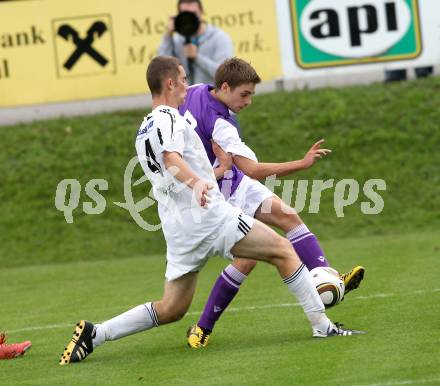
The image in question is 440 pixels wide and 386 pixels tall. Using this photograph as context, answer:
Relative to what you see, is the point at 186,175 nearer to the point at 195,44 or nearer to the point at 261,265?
the point at 261,265

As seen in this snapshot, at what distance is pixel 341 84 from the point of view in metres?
18.0

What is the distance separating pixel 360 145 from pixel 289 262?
8758mm

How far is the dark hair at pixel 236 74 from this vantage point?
28.5ft

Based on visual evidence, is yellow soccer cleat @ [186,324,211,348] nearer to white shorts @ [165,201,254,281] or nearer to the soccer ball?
white shorts @ [165,201,254,281]

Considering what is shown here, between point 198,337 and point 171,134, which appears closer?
point 171,134

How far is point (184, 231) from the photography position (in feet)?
27.0

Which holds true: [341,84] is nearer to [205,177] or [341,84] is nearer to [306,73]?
[306,73]

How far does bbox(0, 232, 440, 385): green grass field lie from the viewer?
723cm

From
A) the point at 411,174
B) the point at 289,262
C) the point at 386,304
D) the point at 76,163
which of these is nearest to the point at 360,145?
the point at 411,174

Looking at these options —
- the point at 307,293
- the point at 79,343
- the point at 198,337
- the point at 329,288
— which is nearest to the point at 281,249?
the point at 307,293

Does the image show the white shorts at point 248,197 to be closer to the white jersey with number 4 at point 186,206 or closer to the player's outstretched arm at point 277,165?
the player's outstretched arm at point 277,165

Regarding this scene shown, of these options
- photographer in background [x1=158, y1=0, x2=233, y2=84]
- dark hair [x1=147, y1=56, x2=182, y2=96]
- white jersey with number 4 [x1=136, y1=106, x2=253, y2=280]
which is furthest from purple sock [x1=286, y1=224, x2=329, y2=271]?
photographer in background [x1=158, y1=0, x2=233, y2=84]

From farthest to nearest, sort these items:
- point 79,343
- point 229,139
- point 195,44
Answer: point 195,44 → point 229,139 → point 79,343

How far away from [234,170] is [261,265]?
→ 459cm
